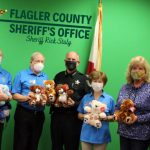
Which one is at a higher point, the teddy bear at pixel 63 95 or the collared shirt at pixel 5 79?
the collared shirt at pixel 5 79

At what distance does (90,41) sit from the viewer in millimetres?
4633

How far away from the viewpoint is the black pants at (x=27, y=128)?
155 inches

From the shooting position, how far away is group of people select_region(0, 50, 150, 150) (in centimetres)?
322

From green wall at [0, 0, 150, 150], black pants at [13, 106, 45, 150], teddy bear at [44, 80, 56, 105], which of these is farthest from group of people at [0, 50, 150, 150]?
green wall at [0, 0, 150, 150]

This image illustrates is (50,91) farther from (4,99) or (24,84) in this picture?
(4,99)

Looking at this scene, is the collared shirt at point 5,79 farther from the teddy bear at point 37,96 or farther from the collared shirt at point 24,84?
the teddy bear at point 37,96

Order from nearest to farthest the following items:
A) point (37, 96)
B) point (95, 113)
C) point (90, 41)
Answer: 1. point (95, 113)
2. point (37, 96)
3. point (90, 41)

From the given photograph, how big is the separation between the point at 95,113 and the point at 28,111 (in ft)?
3.03

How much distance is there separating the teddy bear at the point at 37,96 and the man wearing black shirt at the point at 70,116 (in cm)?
25

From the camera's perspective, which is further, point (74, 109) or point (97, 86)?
point (74, 109)

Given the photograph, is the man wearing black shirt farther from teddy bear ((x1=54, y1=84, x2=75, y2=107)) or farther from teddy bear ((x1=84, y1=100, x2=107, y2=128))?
teddy bear ((x1=84, y1=100, x2=107, y2=128))

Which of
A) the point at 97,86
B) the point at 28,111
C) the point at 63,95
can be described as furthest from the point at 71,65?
the point at 28,111

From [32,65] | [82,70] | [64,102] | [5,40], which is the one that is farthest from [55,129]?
[5,40]

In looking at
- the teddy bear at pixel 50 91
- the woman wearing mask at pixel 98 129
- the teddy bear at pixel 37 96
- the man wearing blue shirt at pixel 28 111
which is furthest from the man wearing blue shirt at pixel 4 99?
the woman wearing mask at pixel 98 129
